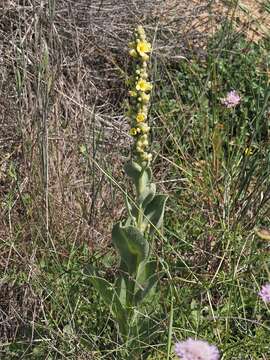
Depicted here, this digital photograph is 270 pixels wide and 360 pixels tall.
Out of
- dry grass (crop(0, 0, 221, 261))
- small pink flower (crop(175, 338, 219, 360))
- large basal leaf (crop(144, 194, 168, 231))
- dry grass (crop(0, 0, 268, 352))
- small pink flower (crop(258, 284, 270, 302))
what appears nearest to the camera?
small pink flower (crop(175, 338, 219, 360))

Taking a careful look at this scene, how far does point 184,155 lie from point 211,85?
0.65m

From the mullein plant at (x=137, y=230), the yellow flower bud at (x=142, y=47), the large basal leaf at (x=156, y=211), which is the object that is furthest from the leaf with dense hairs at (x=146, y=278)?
the yellow flower bud at (x=142, y=47)

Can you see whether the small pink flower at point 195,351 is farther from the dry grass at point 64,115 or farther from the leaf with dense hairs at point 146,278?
the dry grass at point 64,115

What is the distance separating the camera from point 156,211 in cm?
248

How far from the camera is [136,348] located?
237 cm

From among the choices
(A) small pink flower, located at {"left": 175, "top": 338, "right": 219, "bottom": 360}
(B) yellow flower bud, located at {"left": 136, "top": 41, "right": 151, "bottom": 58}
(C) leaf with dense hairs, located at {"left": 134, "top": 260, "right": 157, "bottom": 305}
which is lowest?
(C) leaf with dense hairs, located at {"left": 134, "top": 260, "right": 157, "bottom": 305}

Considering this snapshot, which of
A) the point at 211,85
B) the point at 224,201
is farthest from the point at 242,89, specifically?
the point at 224,201

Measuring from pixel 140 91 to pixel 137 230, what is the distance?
437 millimetres

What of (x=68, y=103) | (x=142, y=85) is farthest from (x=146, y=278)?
(x=68, y=103)

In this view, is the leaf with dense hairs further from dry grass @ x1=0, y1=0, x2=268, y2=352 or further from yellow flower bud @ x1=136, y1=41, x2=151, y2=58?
yellow flower bud @ x1=136, y1=41, x2=151, y2=58

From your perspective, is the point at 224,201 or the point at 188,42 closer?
the point at 224,201

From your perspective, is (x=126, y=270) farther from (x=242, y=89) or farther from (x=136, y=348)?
Answer: (x=242, y=89)

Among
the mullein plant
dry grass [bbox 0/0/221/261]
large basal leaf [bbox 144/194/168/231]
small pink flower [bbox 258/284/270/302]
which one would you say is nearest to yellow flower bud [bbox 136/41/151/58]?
the mullein plant

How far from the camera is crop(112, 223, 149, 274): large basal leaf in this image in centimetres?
238
